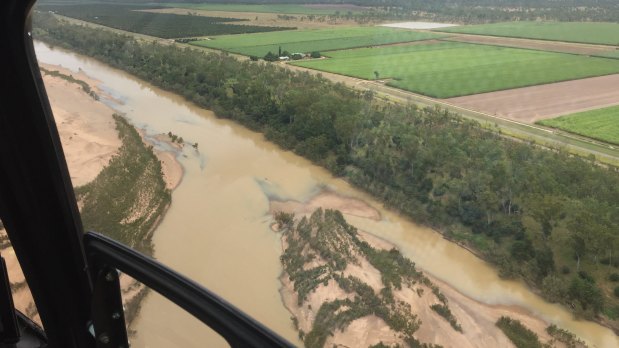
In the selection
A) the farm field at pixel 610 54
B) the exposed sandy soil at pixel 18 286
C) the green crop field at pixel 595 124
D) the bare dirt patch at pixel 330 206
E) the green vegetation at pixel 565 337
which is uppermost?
the exposed sandy soil at pixel 18 286

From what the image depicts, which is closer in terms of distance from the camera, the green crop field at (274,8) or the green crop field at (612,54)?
the green crop field at (612,54)

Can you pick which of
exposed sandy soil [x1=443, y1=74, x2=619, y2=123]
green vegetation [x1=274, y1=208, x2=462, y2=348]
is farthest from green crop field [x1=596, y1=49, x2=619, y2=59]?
green vegetation [x1=274, y1=208, x2=462, y2=348]

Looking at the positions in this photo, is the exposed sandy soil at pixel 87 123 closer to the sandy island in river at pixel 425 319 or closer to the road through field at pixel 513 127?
the sandy island in river at pixel 425 319

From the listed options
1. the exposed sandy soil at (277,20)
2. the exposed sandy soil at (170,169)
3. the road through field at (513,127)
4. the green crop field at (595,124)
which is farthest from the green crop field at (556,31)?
the exposed sandy soil at (277,20)

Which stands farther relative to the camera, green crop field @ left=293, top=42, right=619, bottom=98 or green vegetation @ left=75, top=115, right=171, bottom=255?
green crop field @ left=293, top=42, right=619, bottom=98

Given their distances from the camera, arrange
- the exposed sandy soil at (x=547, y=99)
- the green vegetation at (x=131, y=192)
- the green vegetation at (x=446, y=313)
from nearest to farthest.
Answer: the green vegetation at (x=131, y=192) → the green vegetation at (x=446, y=313) → the exposed sandy soil at (x=547, y=99)

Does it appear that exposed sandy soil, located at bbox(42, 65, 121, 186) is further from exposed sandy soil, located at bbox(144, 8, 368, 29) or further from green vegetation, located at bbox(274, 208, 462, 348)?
exposed sandy soil, located at bbox(144, 8, 368, 29)

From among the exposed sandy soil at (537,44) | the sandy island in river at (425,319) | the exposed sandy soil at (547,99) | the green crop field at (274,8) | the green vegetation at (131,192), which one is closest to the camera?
the green vegetation at (131,192)
